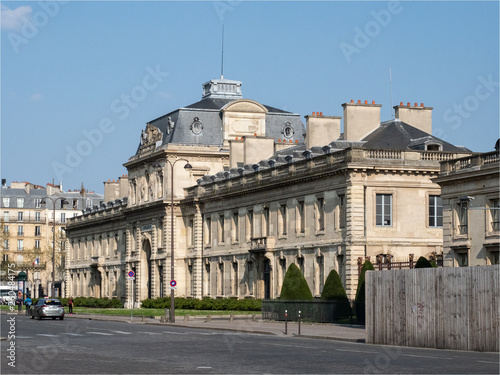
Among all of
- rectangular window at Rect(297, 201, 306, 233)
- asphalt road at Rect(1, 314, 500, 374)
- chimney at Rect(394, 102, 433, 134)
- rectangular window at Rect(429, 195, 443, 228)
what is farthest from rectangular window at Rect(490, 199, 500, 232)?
rectangular window at Rect(297, 201, 306, 233)

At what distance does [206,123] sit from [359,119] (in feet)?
89.1

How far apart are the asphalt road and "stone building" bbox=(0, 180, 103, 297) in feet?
382

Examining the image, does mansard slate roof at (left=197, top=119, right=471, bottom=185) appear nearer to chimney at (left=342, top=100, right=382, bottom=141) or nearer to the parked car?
chimney at (left=342, top=100, right=382, bottom=141)

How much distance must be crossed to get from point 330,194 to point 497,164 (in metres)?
18.2

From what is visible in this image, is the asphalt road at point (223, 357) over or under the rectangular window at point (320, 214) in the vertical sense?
under

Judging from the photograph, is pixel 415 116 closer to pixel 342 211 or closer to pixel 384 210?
pixel 384 210

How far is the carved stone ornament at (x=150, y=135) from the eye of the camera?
96.2 metres

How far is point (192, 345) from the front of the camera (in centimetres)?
3656

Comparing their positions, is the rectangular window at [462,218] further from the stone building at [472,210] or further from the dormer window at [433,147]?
the dormer window at [433,147]

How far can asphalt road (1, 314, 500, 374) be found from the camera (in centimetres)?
2584

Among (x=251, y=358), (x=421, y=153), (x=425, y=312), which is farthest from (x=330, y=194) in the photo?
(x=251, y=358)

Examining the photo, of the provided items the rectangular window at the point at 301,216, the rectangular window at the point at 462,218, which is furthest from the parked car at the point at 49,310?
the rectangular window at the point at 462,218

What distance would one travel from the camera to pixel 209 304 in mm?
78500

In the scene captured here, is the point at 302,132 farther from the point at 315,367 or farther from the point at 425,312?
the point at 315,367
